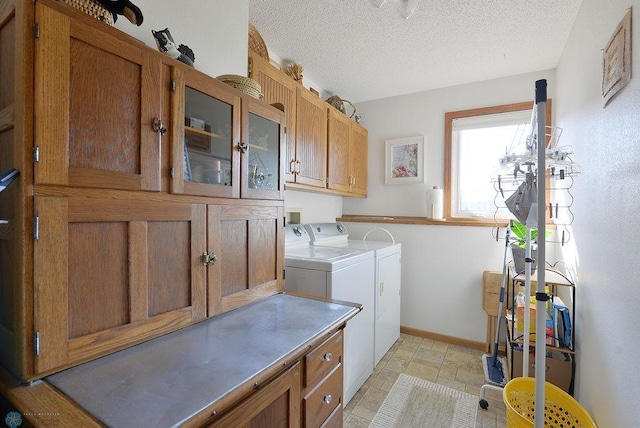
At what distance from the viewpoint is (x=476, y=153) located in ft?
9.68

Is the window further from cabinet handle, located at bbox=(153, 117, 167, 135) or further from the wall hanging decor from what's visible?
cabinet handle, located at bbox=(153, 117, 167, 135)

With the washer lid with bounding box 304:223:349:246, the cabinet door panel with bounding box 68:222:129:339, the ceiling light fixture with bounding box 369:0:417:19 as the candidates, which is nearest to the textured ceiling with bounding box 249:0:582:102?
the ceiling light fixture with bounding box 369:0:417:19

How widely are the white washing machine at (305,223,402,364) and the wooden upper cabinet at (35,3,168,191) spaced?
1.83 meters

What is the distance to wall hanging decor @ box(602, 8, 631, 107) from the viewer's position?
1.09 m

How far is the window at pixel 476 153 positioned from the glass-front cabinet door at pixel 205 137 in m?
2.43

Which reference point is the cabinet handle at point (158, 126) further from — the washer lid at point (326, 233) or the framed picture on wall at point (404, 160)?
the framed picture on wall at point (404, 160)

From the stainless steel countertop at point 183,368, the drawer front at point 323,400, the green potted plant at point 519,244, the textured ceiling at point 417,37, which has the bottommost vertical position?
the drawer front at point 323,400

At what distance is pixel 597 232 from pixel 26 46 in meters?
2.21

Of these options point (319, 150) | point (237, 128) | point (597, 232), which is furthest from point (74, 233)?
point (597, 232)

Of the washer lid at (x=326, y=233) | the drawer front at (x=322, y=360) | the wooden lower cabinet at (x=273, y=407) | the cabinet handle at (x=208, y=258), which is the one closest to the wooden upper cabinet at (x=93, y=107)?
the cabinet handle at (x=208, y=258)

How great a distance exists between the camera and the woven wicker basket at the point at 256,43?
193cm

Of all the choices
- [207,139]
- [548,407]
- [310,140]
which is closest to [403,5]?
[310,140]

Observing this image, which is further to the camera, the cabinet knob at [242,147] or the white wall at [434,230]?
the white wall at [434,230]

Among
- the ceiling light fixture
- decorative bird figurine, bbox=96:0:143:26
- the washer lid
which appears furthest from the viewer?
the washer lid
